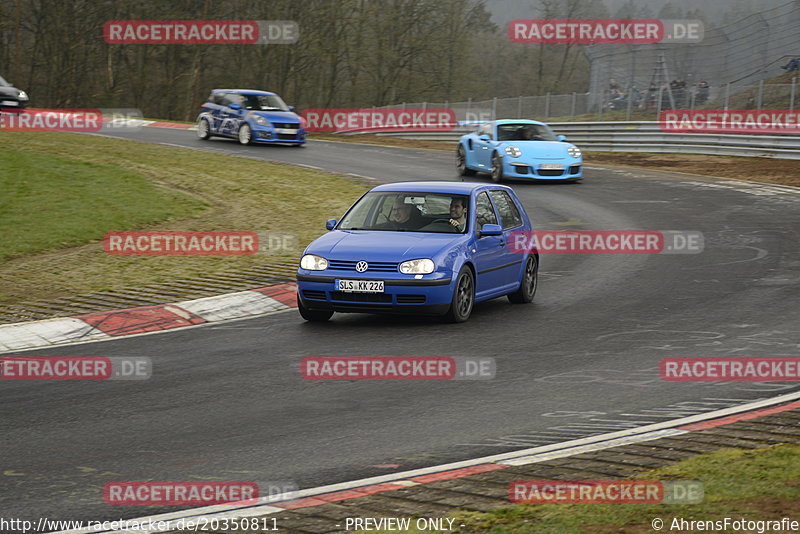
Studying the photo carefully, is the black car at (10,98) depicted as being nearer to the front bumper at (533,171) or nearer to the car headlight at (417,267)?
the front bumper at (533,171)

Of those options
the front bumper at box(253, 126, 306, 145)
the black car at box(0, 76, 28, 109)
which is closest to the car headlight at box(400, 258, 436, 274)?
the front bumper at box(253, 126, 306, 145)

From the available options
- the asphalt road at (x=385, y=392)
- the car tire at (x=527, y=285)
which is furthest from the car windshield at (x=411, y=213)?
the car tire at (x=527, y=285)

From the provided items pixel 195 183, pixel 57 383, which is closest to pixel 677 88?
pixel 195 183

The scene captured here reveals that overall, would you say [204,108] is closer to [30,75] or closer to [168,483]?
[168,483]

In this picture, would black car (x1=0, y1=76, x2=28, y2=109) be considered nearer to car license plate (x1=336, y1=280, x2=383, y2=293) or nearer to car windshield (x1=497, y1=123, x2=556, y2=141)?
car windshield (x1=497, y1=123, x2=556, y2=141)

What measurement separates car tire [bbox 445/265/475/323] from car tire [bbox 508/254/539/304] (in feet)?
3.83

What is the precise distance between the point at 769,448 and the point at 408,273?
487 centimetres

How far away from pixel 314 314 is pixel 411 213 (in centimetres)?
159

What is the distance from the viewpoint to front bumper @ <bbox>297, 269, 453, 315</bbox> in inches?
424

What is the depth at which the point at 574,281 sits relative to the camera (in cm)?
1401

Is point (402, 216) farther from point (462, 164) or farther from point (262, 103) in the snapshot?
point (262, 103)

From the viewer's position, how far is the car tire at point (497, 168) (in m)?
24.8

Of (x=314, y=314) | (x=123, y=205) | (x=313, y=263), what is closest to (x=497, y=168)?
(x=123, y=205)

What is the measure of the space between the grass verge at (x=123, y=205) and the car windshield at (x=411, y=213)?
310 centimetres
